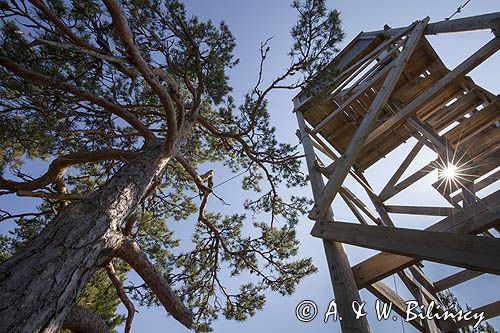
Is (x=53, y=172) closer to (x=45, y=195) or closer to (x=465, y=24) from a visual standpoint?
(x=45, y=195)

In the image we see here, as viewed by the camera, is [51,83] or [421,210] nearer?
[51,83]

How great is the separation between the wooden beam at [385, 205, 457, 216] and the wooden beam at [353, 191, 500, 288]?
3.65 feet

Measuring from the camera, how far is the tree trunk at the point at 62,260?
3.93 feet

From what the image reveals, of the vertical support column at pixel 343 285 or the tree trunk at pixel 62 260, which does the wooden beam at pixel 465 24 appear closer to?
the vertical support column at pixel 343 285

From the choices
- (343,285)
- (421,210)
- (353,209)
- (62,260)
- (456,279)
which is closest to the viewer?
(62,260)

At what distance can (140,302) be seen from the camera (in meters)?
3.72

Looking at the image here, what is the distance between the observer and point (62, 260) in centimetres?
146

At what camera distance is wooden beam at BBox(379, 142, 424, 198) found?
3682mm

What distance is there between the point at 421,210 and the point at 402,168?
2.43 feet

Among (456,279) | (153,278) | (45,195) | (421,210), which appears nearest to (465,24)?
(421,210)

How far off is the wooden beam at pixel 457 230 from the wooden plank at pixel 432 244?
1.05ft

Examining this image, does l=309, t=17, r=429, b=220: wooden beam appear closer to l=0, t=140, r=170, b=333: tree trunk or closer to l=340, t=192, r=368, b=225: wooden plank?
l=340, t=192, r=368, b=225: wooden plank

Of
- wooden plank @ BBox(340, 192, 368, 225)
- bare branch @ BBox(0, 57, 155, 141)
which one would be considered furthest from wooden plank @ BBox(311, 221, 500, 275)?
bare branch @ BBox(0, 57, 155, 141)
